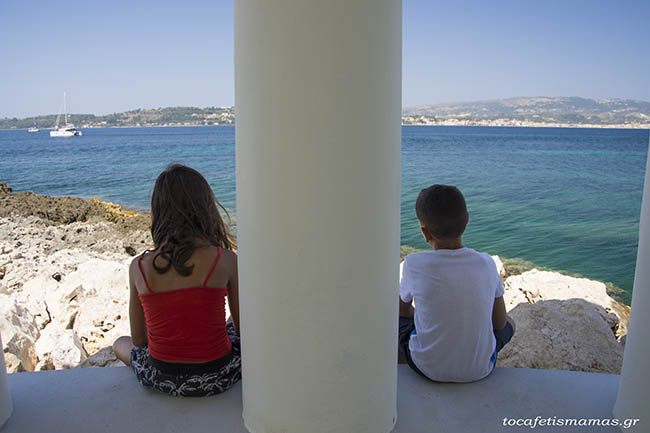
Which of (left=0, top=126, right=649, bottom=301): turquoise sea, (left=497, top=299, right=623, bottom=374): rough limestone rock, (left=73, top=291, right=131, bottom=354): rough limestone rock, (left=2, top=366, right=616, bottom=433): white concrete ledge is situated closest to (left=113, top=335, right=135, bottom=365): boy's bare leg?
(left=2, top=366, right=616, bottom=433): white concrete ledge

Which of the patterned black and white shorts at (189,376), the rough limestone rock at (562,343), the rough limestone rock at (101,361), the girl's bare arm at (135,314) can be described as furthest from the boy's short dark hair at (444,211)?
the rough limestone rock at (101,361)

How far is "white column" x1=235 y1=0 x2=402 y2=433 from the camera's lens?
1809mm

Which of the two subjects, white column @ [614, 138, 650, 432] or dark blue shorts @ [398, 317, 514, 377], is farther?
dark blue shorts @ [398, 317, 514, 377]

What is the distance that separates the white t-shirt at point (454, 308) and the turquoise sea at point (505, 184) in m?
1.51

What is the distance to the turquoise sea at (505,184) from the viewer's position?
605 inches

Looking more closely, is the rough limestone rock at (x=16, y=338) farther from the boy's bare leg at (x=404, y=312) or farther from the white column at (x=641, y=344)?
the white column at (x=641, y=344)

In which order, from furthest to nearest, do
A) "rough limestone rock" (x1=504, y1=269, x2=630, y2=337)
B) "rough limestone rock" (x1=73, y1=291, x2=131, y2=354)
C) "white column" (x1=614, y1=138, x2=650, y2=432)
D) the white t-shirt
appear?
"rough limestone rock" (x1=504, y1=269, x2=630, y2=337) → "rough limestone rock" (x1=73, y1=291, x2=131, y2=354) → the white t-shirt → "white column" (x1=614, y1=138, x2=650, y2=432)

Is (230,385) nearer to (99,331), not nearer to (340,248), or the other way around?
(340,248)

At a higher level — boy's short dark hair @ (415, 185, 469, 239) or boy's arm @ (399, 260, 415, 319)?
boy's short dark hair @ (415, 185, 469, 239)

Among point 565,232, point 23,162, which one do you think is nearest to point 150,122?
point 23,162

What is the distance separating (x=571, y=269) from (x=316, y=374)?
13.0 meters

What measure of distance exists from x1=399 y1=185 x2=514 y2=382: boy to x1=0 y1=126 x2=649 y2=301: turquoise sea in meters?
1.48

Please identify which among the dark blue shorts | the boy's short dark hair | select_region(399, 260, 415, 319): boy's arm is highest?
the boy's short dark hair

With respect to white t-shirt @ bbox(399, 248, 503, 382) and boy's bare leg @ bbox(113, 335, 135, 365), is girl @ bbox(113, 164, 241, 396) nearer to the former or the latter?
boy's bare leg @ bbox(113, 335, 135, 365)
